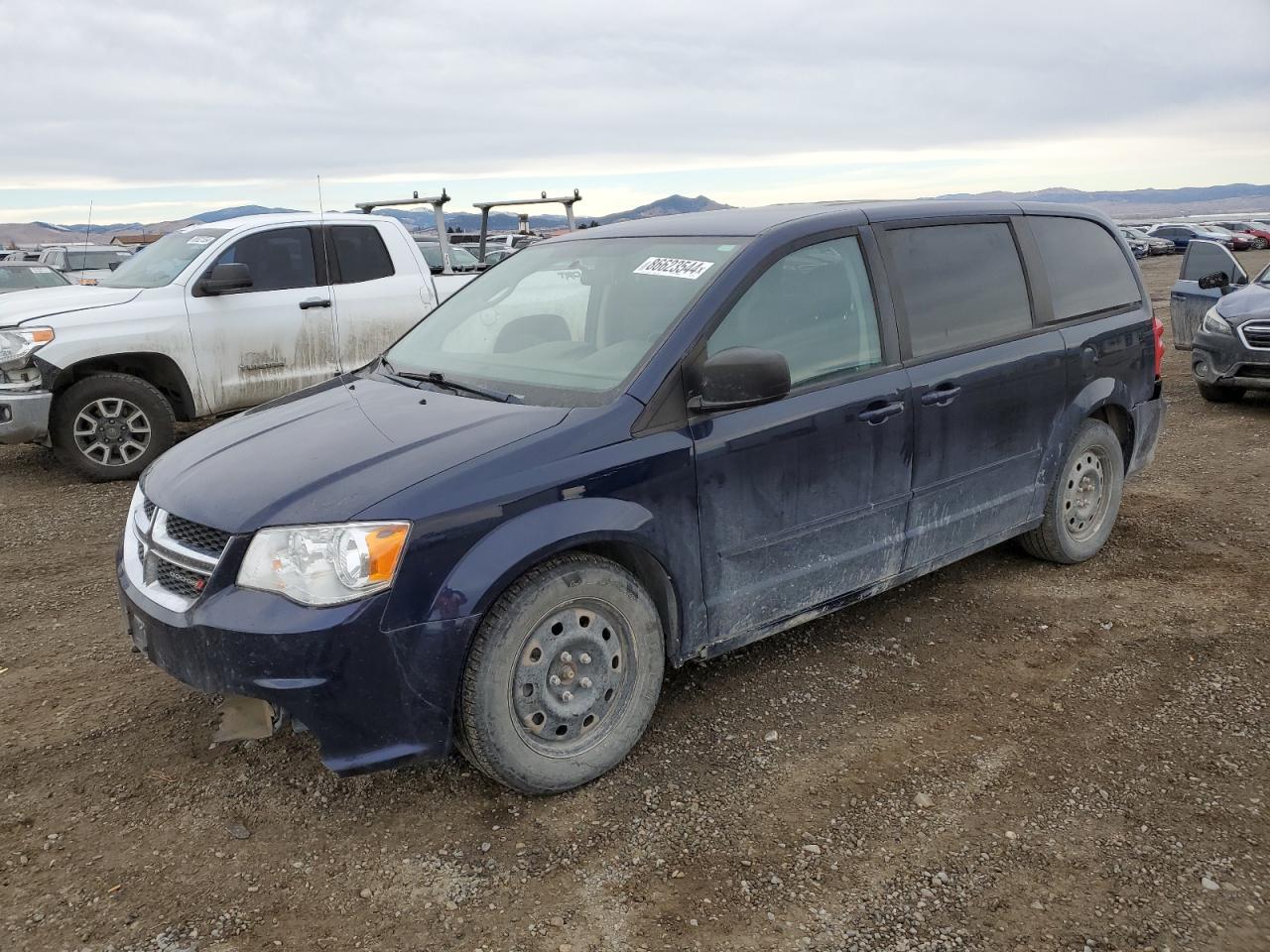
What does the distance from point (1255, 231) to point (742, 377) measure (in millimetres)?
56970

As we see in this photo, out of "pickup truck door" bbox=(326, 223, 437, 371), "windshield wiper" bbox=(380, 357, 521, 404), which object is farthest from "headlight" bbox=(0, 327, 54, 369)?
"windshield wiper" bbox=(380, 357, 521, 404)

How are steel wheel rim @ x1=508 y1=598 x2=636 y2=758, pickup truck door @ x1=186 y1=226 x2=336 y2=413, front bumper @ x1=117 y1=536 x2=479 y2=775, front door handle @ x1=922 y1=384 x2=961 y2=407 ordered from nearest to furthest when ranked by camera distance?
front bumper @ x1=117 y1=536 x2=479 y2=775
steel wheel rim @ x1=508 y1=598 x2=636 y2=758
front door handle @ x1=922 y1=384 x2=961 y2=407
pickup truck door @ x1=186 y1=226 x2=336 y2=413

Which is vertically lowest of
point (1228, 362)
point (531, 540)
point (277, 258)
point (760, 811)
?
point (760, 811)

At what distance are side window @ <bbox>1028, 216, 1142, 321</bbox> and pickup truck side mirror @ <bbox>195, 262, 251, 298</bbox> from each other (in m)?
5.22

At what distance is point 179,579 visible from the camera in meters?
2.94

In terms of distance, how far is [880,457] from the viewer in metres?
3.68

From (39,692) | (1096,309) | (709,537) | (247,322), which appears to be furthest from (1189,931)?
(247,322)

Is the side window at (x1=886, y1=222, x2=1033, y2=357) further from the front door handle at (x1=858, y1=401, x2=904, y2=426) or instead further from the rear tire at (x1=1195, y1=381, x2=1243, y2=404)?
the rear tire at (x1=1195, y1=381, x2=1243, y2=404)

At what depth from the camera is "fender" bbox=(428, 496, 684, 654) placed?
8.90 feet

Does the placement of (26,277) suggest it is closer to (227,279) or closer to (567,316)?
(227,279)

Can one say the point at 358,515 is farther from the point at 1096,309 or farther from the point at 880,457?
the point at 1096,309

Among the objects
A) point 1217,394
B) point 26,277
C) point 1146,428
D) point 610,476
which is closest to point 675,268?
point 610,476

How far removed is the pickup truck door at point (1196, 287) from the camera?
9.37 m

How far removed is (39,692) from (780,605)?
285 centimetres
